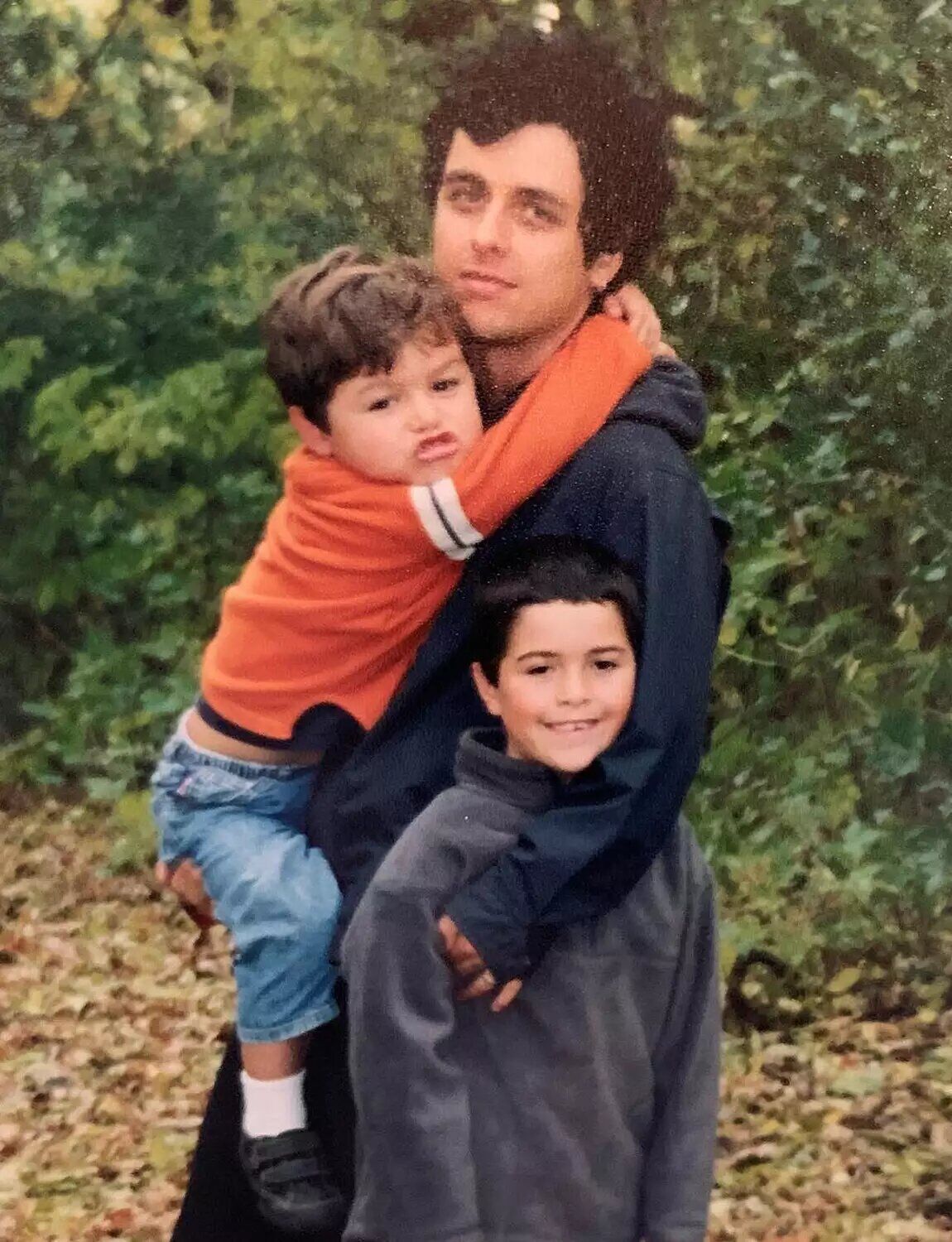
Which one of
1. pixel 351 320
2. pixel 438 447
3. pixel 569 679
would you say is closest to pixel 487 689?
pixel 569 679

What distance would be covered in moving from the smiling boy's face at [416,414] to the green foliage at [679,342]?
0.40m

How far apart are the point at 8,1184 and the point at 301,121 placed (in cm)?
244

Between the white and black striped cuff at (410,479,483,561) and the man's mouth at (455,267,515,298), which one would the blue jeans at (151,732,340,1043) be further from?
the man's mouth at (455,267,515,298)

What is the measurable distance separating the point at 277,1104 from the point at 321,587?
82 cm

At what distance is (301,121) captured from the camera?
3451mm

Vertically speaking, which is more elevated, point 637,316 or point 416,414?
point 637,316

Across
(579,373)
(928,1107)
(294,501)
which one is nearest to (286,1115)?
(294,501)

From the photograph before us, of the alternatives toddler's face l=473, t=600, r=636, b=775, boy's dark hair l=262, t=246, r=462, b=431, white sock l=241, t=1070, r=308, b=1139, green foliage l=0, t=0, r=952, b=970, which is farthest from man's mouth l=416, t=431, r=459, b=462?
white sock l=241, t=1070, r=308, b=1139

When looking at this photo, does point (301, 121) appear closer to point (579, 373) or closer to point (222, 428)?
point (222, 428)

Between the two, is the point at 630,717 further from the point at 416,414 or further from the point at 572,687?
the point at 416,414

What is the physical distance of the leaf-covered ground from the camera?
3740mm

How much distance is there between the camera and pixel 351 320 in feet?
8.05

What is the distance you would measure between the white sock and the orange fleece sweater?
548 millimetres

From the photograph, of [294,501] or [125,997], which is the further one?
[125,997]
